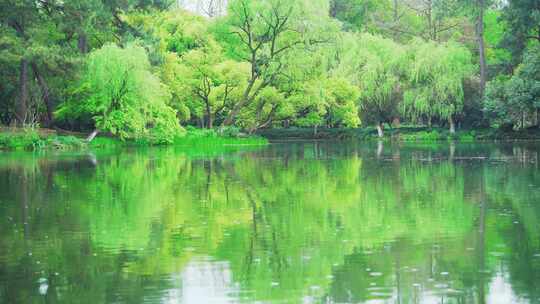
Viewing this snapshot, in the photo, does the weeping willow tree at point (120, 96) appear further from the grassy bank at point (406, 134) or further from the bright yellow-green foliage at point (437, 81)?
the grassy bank at point (406, 134)

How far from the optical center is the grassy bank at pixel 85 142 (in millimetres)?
42125

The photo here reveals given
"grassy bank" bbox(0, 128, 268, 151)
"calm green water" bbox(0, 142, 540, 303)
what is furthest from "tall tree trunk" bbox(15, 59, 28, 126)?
"calm green water" bbox(0, 142, 540, 303)

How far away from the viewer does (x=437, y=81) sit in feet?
198

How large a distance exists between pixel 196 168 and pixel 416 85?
3559cm

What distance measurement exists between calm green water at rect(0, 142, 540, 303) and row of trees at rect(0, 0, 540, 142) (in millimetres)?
22517

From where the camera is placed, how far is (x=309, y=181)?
22406 mm

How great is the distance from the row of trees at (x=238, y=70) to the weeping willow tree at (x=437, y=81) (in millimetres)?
96

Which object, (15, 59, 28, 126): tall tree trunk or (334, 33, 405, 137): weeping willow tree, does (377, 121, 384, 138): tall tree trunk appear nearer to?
(334, 33, 405, 137): weeping willow tree

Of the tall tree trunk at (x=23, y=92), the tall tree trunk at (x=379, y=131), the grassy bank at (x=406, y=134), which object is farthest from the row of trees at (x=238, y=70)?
the grassy bank at (x=406, y=134)

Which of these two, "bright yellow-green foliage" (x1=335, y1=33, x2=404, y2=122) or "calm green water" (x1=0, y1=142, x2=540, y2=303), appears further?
"bright yellow-green foliage" (x1=335, y1=33, x2=404, y2=122)

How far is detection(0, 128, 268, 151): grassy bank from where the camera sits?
4212 centimetres

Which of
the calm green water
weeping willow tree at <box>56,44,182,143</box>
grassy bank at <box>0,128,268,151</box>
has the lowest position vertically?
the calm green water

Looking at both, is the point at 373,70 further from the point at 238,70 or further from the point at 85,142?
the point at 85,142

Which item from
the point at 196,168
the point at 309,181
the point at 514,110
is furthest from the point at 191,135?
the point at 309,181
